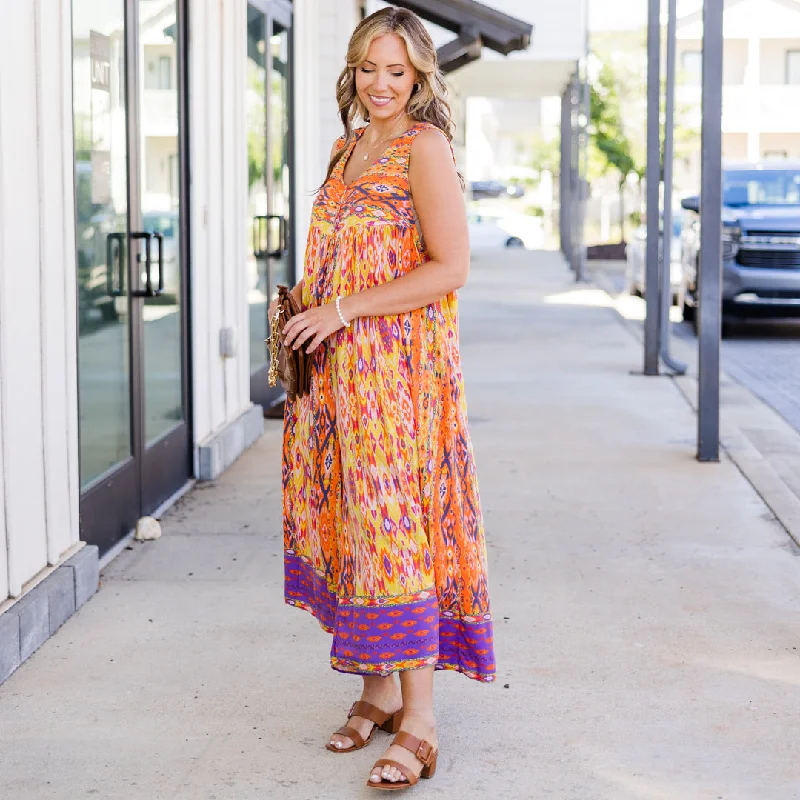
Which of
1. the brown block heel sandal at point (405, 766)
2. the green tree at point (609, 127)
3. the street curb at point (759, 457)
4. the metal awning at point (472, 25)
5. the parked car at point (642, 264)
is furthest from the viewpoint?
the green tree at point (609, 127)

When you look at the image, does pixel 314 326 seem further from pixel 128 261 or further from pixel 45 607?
pixel 128 261

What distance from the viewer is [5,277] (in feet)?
14.1

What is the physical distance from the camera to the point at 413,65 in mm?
3521

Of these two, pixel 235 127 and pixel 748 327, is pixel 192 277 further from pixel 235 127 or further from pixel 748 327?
pixel 748 327

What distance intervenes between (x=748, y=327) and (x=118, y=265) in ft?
37.8

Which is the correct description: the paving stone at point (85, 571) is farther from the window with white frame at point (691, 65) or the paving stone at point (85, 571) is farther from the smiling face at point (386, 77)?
the window with white frame at point (691, 65)

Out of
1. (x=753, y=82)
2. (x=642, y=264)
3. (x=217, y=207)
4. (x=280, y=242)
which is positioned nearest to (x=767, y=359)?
(x=280, y=242)

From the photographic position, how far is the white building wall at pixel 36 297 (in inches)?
171

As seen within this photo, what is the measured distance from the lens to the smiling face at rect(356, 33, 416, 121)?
350 cm

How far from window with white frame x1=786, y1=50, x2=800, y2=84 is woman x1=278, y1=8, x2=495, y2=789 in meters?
55.1

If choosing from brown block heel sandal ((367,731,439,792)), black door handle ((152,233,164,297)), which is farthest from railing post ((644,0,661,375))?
brown block heel sandal ((367,731,439,792))

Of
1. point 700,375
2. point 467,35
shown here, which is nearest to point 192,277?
point 700,375

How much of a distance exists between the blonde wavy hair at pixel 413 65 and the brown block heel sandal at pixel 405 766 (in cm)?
141

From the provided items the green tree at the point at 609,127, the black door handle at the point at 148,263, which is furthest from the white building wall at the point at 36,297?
the green tree at the point at 609,127
